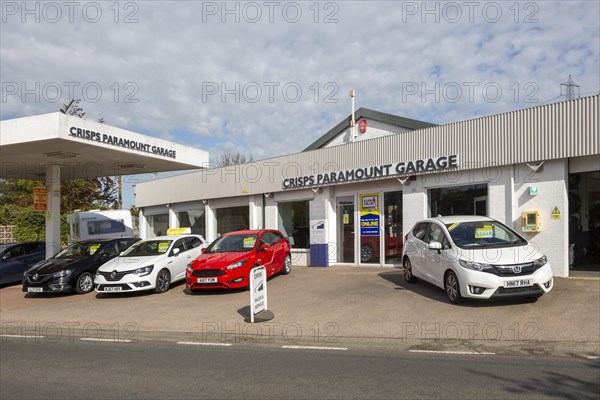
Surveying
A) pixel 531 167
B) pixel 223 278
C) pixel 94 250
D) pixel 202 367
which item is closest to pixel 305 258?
pixel 223 278

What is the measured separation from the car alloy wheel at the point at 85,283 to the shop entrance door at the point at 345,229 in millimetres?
8248

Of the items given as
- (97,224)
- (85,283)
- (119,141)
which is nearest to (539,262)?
(85,283)

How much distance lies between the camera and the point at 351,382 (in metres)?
5.26

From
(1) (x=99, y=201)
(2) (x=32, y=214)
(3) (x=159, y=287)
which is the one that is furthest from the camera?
(1) (x=99, y=201)

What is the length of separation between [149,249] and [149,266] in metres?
1.30

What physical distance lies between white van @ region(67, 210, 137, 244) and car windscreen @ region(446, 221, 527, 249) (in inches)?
790

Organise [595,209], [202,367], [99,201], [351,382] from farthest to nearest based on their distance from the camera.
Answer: [99,201], [595,209], [202,367], [351,382]

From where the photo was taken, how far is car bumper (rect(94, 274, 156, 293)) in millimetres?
12109

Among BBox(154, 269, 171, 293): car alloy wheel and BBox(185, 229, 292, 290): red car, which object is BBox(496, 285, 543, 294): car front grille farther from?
BBox(154, 269, 171, 293): car alloy wheel

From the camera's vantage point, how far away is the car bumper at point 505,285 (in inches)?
324

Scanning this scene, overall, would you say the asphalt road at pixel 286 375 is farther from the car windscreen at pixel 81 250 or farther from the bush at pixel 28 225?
the bush at pixel 28 225

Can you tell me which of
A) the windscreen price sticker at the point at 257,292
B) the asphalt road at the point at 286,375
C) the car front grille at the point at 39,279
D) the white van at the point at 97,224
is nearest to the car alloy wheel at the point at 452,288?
the asphalt road at the point at 286,375

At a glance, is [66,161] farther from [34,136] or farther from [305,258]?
[305,258]

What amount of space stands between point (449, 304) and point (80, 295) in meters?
10.2
